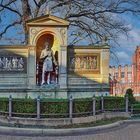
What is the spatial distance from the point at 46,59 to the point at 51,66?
0.51m

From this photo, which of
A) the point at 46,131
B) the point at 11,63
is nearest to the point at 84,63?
the point at 11,63

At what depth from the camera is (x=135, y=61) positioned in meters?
94.9

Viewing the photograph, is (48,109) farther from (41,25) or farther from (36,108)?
(41,25)

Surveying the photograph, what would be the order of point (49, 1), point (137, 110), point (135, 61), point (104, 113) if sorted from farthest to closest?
point (135, 61) < point (49, 1) < point (137, 110) < point (104, 113)

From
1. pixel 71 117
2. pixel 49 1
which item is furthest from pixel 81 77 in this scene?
pixel 49 1

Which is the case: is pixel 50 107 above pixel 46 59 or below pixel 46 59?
below

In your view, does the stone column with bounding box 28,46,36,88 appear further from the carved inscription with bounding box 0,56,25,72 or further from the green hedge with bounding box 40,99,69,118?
the green hedge with bounding box 40,99,69,118

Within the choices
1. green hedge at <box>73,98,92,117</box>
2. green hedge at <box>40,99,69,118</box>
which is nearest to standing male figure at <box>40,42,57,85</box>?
green hedge at <box>73,98,92,117</box>

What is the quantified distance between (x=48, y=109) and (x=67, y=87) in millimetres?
5910

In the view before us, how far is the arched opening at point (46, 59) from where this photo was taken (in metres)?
24.3

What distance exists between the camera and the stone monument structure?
23.9 metres

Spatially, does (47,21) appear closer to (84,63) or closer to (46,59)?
(46,59)

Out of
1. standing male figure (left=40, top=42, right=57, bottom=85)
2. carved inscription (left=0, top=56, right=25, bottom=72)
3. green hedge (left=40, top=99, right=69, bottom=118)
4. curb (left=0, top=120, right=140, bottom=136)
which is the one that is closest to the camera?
curb (left=0, top=120, right=140, bottom=136)

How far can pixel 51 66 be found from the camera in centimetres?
2430
